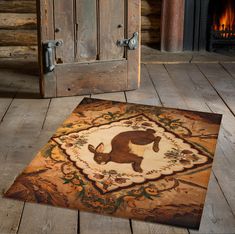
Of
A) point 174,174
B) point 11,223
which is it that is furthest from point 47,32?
point 11,223

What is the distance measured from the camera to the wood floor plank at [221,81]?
387 centimetres

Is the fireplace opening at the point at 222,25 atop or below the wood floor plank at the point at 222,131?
atop

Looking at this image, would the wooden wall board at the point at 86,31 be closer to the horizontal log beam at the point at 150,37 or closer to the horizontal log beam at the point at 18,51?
the horizontal log beam at the point at 18,51

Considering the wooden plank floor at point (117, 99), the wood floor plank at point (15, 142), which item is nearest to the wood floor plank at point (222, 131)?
the wooden plank floor at point (117, 99)

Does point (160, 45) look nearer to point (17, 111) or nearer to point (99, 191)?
point (17, 111)

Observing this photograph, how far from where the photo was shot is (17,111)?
351 centimetres

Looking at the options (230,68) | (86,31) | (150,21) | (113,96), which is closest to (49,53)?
(86,31)

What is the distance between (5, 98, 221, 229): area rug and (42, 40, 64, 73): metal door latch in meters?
0.37

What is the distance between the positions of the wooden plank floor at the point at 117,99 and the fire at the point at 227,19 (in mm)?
666

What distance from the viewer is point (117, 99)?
379 centimetres

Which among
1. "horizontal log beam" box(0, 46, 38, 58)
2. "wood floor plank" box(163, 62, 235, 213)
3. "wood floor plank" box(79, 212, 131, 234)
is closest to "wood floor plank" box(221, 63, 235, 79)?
"wood floor plank" box(163, 62, 235, 213)

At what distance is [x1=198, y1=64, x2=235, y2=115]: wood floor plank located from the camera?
3869 millimetres

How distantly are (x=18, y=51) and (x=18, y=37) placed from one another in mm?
143

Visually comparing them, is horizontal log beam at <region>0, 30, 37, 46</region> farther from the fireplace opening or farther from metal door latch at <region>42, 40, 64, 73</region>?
the fireplace opening
